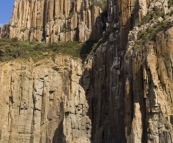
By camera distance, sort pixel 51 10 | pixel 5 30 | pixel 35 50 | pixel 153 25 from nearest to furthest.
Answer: pixel 153 25 → pixel 35 50 → pixel 51 10 → pixel 5 30

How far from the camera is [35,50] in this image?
71.2m

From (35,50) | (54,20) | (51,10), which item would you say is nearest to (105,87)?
(35,50)

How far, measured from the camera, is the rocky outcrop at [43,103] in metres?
58.4

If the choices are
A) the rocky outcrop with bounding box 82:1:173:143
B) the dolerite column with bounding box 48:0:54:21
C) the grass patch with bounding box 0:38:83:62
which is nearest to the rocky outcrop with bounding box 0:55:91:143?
the grass patch with bounding box 0:38:83:62

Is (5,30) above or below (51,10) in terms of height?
below

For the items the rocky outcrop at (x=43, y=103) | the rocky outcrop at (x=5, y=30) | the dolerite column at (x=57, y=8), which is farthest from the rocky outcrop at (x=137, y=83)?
the rocky outcrop at (x=5, y=30)

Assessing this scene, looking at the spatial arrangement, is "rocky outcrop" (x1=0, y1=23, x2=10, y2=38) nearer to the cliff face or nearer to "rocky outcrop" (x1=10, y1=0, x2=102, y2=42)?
"rocky outcrop" (x1=10, y1=0, x2=102, y2=42)

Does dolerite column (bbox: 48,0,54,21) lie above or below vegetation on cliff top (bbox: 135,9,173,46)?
above

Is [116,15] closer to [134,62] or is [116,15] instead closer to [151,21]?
[151,21]

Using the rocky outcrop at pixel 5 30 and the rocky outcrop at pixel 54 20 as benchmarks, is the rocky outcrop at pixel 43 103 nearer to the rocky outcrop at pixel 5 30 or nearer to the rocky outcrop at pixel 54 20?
the rocky outcrop at pixel 54 20

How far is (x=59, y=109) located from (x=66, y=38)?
48.2 ft

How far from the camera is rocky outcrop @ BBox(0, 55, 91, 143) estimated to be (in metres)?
58.4

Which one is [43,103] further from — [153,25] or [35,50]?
[153,25]

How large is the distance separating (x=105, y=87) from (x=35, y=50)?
17281mm
